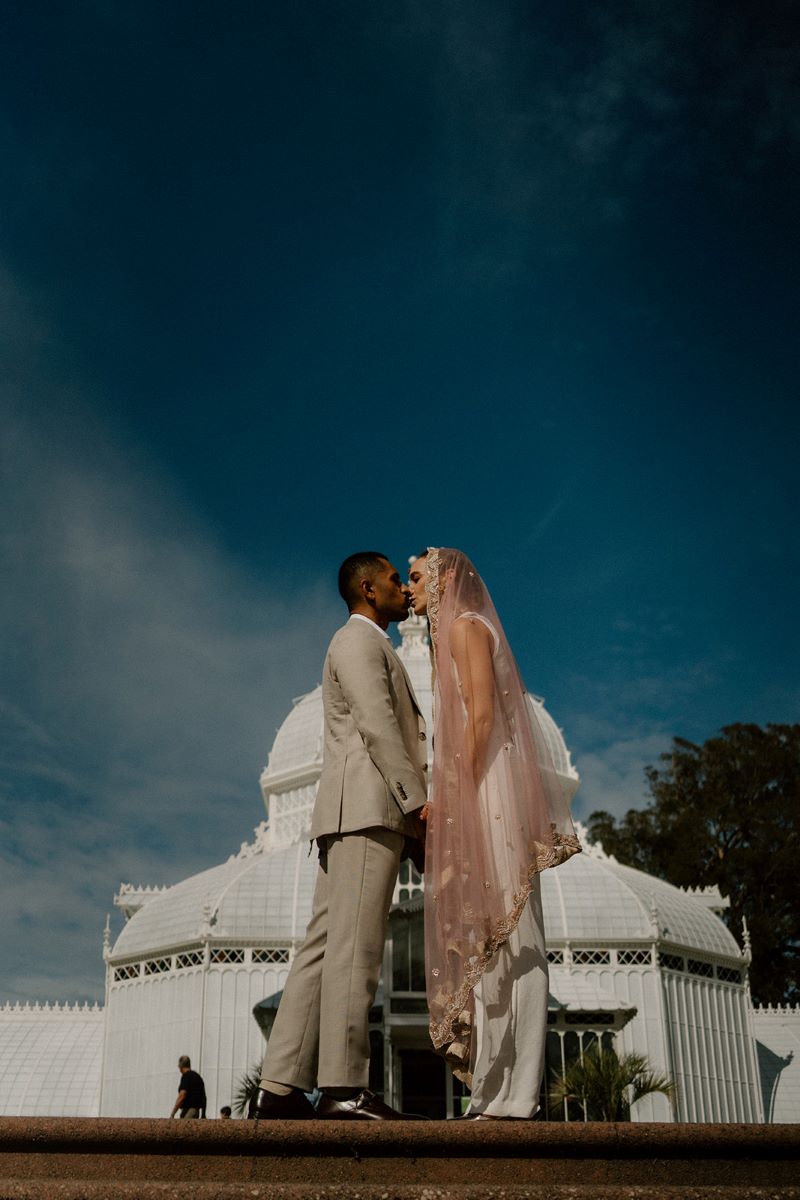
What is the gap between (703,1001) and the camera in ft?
74.1

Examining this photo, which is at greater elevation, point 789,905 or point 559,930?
point 789,905

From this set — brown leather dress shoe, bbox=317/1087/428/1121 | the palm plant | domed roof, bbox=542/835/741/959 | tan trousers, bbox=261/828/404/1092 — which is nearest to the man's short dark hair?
tan trousers, bbox=261/828/404/1092

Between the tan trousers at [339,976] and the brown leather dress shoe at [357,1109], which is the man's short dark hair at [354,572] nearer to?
the tan trousers at [339,976]

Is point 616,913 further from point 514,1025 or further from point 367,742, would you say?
point 367,742

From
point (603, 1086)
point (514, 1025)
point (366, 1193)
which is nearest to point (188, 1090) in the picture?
point (603, 1086)

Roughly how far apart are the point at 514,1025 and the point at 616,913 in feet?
61.3

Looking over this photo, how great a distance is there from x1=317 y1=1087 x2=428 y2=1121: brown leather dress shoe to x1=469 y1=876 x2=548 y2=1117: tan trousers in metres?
0.41

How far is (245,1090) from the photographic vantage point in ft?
63.8

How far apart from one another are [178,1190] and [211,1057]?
758 inches

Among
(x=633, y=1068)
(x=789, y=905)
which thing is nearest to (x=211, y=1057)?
(x=633, y=1068)

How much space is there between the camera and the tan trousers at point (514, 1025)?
4.64m

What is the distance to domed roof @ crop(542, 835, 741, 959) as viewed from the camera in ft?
72.7

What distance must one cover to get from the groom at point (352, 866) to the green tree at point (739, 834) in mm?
31831

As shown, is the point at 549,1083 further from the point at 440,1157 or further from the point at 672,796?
the point at 672,796
